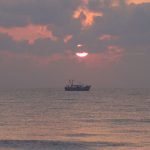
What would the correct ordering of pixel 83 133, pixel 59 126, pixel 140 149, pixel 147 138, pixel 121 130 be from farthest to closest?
pixel 59 126 < pixel 121 130 < pixel 83 133 < pixel 147 138 < pixel 140 149

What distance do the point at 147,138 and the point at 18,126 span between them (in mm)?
21383

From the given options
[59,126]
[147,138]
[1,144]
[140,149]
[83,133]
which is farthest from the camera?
[59,126]

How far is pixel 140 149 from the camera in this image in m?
45.0

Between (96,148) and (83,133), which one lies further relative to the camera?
(83,133)

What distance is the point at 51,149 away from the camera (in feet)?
152

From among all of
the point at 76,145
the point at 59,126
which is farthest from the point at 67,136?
the point at 59,126

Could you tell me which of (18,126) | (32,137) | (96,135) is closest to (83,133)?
(96,135)

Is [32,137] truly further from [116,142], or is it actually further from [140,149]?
[140,149]

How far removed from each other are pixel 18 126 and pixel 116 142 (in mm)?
20820

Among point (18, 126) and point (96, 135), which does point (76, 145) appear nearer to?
point (96, 135)

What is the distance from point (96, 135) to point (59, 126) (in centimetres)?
1333

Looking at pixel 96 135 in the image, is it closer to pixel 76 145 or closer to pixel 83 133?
pixel 83 133

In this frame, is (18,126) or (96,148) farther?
(18,126)

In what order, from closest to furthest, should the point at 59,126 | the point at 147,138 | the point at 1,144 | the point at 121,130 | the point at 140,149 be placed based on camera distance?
the point at 140,149, the point at 1,144, the point at 147,138, the point at 121,130, the point at 59,126
